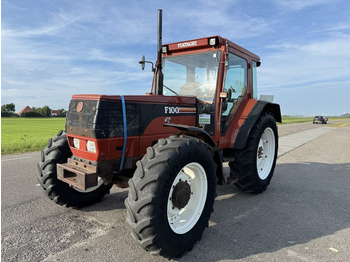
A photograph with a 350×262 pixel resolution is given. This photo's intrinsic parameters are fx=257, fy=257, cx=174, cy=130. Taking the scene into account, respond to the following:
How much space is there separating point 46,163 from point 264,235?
288cm

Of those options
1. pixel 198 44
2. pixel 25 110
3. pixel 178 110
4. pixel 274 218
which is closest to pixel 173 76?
pixel 198 44

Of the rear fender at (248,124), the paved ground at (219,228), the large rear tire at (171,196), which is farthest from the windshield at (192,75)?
the paved ground at (219,228)

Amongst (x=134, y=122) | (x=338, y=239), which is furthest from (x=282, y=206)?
(x=134, y=122)

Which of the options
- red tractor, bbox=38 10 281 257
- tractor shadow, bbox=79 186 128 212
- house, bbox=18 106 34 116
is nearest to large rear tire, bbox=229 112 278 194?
red tractor, bbox=38 10 281 257

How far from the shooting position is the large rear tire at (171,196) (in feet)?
7.75

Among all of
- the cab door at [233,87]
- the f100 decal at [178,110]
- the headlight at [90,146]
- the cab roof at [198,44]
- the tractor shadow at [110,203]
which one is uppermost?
the cab roof at [198,44]

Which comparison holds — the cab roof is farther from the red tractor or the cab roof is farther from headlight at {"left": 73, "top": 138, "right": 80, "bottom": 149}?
headlight at {"left": 73, "top": 138, "right": 80, "bottom": 149}

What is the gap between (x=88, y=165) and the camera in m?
2.90

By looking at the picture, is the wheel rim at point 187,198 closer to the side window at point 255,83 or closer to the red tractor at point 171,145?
the red tractor at point 171,145

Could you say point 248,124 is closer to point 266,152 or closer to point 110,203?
point 266,152

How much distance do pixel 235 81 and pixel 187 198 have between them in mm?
2293

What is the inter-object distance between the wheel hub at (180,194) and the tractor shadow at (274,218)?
1.62ft

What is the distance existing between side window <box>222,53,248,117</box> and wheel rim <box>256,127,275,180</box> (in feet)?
3.43

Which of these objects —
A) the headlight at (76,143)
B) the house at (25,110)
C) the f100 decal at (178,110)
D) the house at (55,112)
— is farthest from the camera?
the house at (55,112)
